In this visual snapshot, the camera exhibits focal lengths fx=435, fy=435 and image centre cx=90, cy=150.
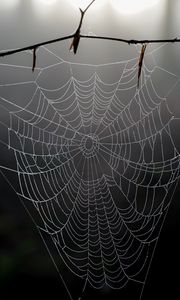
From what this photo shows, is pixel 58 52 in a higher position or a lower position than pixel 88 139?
higher

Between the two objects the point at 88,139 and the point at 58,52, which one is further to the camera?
the point at 58,52

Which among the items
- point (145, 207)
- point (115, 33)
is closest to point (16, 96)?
point (115, 33)

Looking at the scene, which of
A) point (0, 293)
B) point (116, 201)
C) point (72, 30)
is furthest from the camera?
point (0, 293)

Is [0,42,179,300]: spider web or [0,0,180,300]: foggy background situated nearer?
[0,42,179,300]: spider web

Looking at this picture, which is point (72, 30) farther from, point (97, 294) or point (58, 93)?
point (97, 294)

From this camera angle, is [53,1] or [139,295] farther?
[139,295]

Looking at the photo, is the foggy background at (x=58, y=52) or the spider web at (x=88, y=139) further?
the foggy background at (x=58, y=52)

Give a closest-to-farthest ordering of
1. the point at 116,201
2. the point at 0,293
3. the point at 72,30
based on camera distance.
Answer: the point at 72,30 → the point at 116,201 → the point at 0,293

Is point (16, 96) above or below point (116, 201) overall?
above
